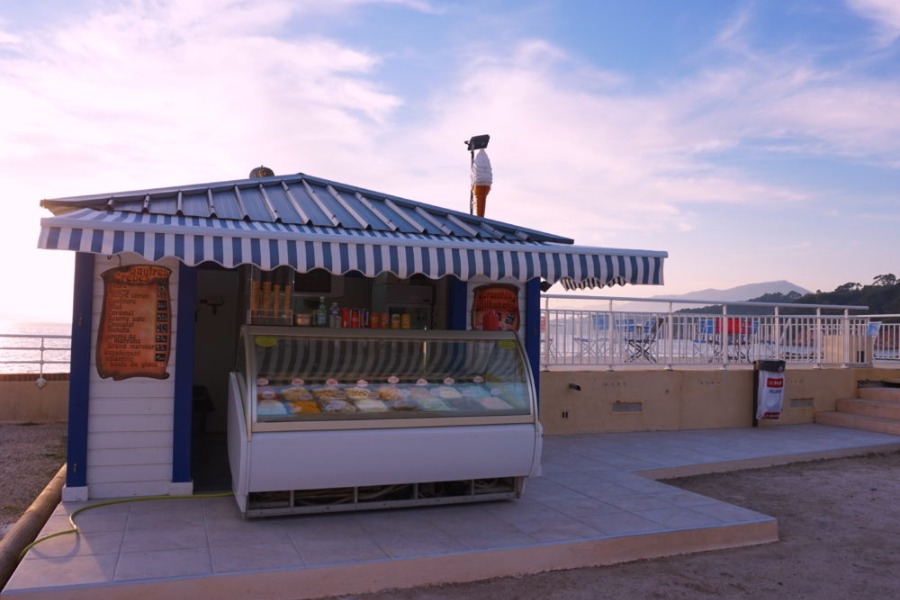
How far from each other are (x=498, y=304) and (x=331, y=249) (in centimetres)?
250

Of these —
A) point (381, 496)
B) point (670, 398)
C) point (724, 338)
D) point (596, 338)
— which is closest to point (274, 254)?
point (381, 496)

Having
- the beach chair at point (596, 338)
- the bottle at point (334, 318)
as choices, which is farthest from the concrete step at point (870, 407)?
the bottle at point (334, 318)

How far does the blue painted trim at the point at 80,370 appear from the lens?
580cm

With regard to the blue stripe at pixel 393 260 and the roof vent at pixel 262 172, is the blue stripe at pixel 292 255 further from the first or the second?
the roof vent at pixel 262 172

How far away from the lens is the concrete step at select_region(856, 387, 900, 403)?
12009 mm

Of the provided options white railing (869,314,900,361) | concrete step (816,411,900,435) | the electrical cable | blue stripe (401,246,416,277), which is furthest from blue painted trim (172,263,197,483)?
white railing (869,314,900,361)

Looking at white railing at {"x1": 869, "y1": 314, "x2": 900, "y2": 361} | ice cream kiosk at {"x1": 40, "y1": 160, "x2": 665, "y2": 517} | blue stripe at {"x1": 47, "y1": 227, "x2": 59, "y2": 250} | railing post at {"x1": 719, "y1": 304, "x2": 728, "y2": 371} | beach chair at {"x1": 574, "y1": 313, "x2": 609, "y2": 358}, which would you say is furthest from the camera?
white railing at {"x1": 869, "y1": 314, "x2": 900, "y2": 361}

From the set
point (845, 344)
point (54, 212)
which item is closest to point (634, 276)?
point (54, 212)

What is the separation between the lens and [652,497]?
668cm

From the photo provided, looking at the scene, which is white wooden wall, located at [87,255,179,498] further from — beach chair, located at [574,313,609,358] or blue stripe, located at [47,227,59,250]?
beach chair, located at [574,313,609,358]

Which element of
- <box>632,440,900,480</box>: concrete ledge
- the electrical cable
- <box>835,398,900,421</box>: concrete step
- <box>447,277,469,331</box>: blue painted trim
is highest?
<box>447,277,469,331</box>: blue painted trim

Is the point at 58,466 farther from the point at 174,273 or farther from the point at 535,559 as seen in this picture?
the point at 535,559

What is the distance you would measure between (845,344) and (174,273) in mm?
11468

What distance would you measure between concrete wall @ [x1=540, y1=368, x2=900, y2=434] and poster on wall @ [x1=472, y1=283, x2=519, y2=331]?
271 cm
